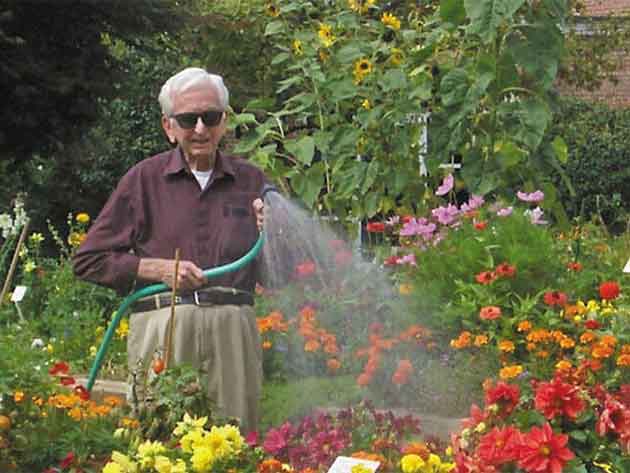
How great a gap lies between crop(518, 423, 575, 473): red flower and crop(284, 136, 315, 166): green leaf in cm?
407

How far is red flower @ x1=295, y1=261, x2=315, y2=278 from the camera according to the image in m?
4.29

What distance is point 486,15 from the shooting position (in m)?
5.52

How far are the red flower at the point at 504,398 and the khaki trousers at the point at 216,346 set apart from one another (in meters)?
1.16

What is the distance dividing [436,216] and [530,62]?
2.78ft

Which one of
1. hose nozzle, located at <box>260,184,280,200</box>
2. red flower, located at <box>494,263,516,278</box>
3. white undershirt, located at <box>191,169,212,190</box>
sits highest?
white undershirt, located at <box>191,169,212,190</box>

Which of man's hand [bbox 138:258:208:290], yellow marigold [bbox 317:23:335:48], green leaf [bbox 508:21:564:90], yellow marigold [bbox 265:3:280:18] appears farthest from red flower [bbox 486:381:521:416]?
yellow marigold [bbox 265:3:280:18]

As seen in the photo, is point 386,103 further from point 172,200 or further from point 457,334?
point 172,200

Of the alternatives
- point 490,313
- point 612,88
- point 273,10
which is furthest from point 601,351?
point 612,88

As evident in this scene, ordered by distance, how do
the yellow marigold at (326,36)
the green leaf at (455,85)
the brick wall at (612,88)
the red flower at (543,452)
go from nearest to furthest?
the red flower at (543,452), the green leaf at (455,85), the yellow marigold at (326,36), the brick wall at (612,88)

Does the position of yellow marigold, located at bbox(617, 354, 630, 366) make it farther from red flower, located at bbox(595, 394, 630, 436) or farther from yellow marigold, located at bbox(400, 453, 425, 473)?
yellow marigold, located at bbox(400, 453, 425, 473)

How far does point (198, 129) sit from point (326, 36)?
3341mm

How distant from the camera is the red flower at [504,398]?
264 cm

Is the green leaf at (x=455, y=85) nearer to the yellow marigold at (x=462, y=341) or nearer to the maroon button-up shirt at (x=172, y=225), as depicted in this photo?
the yellow marigold at (x=462, y=341)

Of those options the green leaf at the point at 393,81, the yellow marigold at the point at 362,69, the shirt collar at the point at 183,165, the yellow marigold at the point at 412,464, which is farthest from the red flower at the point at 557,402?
the yellow marigold at the point at 362,69
